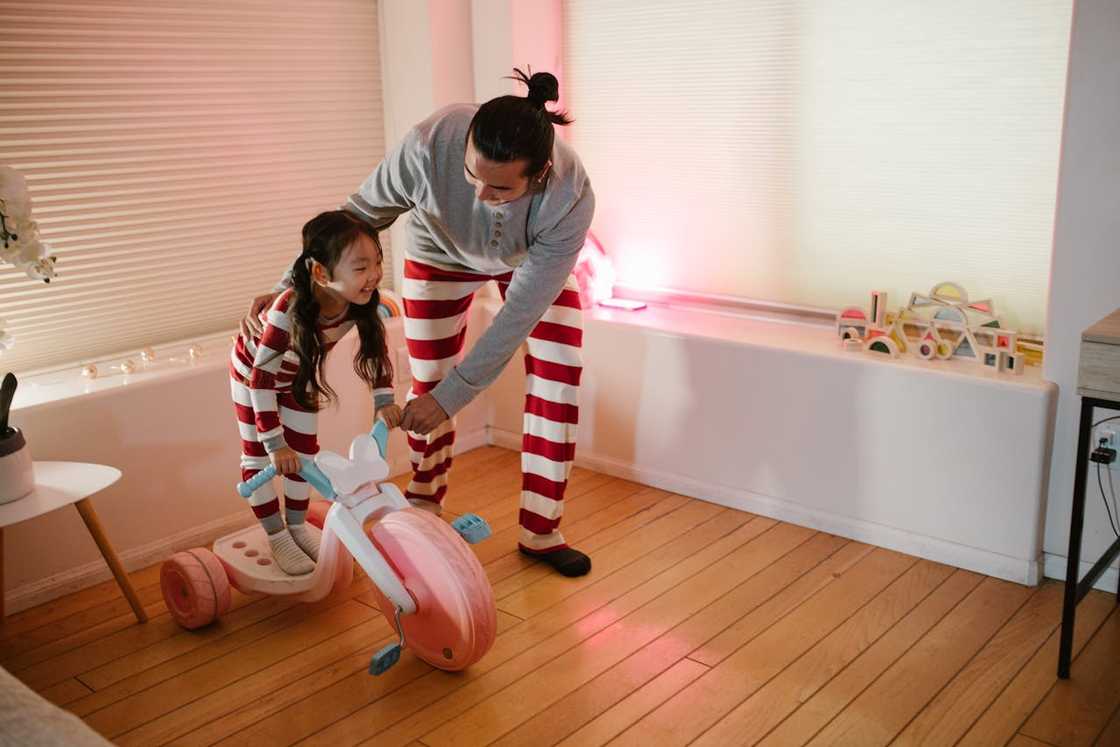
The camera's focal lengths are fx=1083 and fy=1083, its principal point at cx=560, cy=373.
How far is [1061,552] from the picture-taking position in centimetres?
268

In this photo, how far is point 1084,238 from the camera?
2496 mm

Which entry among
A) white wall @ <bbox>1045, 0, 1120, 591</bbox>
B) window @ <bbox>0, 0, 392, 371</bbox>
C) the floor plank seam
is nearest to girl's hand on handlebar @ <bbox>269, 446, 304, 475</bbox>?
window @ <bbox>0, 0, 392, 371</bbox>

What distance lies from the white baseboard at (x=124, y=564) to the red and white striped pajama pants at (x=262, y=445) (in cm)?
48

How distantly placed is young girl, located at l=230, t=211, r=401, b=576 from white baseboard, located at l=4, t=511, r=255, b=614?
1.57ft

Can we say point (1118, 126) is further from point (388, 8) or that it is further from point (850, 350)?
point (388, 8)

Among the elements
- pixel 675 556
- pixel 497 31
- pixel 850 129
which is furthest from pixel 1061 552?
pixel 497 31

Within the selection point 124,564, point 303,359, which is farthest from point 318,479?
point 124,564

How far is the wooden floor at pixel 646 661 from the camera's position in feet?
7.06

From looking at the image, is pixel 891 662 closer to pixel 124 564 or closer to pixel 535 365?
pixel 535 365

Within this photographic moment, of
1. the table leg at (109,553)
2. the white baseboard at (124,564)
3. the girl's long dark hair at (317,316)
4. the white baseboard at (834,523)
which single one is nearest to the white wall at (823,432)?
the white baseboard at (834,523)

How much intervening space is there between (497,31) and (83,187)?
1360 mm

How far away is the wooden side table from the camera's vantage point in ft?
7.72

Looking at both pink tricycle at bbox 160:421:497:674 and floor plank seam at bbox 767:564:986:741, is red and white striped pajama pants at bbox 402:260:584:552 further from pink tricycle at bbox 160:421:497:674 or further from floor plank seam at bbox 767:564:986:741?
floor plank seam at bbox 767:564:986:741

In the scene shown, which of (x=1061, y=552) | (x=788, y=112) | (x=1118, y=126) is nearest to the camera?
(x=1118, y=126)
